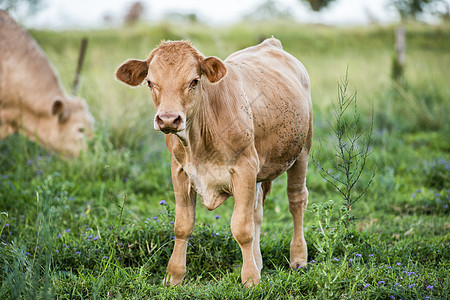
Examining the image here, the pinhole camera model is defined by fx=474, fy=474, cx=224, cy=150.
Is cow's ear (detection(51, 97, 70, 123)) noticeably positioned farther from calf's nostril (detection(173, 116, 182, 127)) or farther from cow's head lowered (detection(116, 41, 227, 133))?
calf's nostril (detection(173, 116, 182, 127))

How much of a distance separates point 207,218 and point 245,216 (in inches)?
72.7

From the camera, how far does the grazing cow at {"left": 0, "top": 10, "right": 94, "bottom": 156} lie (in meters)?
7.14

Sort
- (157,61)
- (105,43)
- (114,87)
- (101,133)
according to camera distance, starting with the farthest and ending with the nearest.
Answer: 1. (105,43)
2. (114,87)
3. (101,133)
4. (157,61)

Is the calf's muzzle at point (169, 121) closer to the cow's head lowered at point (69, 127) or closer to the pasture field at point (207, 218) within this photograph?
the pasture field at point (207, 218)

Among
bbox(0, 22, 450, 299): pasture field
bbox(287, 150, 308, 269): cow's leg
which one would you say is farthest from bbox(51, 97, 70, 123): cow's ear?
bbox(287, 150, 308, 269): cow's leg

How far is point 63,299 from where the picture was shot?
3211mm

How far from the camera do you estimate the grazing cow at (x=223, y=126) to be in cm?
301

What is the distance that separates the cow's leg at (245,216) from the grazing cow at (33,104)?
432 cm

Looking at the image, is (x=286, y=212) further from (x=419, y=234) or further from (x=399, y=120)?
(x=399, y=120)

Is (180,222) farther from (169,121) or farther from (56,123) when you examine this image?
(56,123)

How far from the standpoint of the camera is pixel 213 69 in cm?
309

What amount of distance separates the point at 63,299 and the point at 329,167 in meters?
4.61

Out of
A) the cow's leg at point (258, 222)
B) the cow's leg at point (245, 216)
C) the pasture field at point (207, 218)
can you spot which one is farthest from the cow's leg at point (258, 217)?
the cow's leg at point (245, 216)

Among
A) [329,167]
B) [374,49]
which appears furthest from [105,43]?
[329,167]
